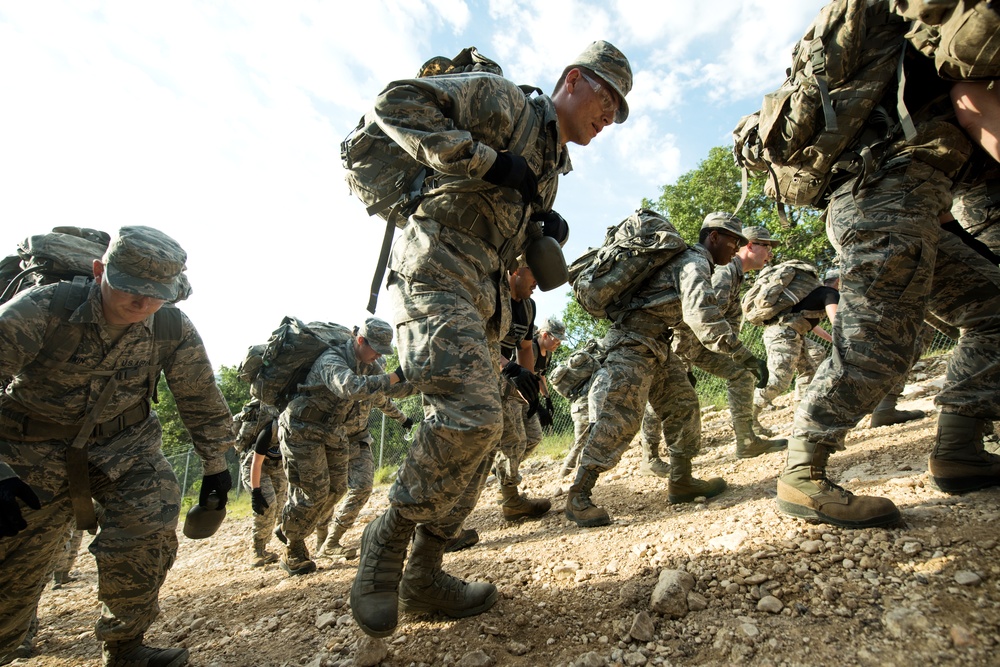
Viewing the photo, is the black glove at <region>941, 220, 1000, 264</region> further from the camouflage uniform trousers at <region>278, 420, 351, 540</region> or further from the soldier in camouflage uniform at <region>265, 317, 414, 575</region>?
the camouflage uniform trousers at <region>278, 420, 351, 540</region>

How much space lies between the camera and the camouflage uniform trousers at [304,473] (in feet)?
14.8

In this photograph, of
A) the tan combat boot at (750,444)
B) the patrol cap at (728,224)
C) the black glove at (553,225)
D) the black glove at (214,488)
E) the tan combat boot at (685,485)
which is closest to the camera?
the black glove at (553,225)

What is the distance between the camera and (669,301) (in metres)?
3.77

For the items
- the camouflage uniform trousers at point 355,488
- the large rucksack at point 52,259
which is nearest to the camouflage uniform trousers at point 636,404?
the camouflage uniform trousers at point 355,488

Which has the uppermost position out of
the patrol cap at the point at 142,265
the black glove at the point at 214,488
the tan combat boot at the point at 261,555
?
the patrol cap at the point at 142,265

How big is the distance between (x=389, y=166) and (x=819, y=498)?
2.35 m

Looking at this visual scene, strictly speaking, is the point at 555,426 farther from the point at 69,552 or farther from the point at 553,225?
the point at 553,225

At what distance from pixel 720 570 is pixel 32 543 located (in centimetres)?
313

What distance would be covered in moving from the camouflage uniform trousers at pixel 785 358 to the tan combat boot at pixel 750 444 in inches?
24.6

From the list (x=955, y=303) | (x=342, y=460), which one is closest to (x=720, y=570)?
(x=955, y=303)

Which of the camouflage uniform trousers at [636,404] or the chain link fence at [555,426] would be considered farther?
the chain link fence at [555,426]

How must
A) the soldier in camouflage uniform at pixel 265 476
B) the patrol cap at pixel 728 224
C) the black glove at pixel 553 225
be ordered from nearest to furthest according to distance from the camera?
the black glove at pixel 553 225, the patrol cap at pixel 728 224, the soldier in camouflage uniform at pixel 265 476

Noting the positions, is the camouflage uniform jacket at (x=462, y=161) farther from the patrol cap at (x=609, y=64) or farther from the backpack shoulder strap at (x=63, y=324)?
the backpack shoulder strap at (x=63, y=324)

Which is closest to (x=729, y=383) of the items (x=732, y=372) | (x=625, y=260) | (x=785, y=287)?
(x=732, y=372)
